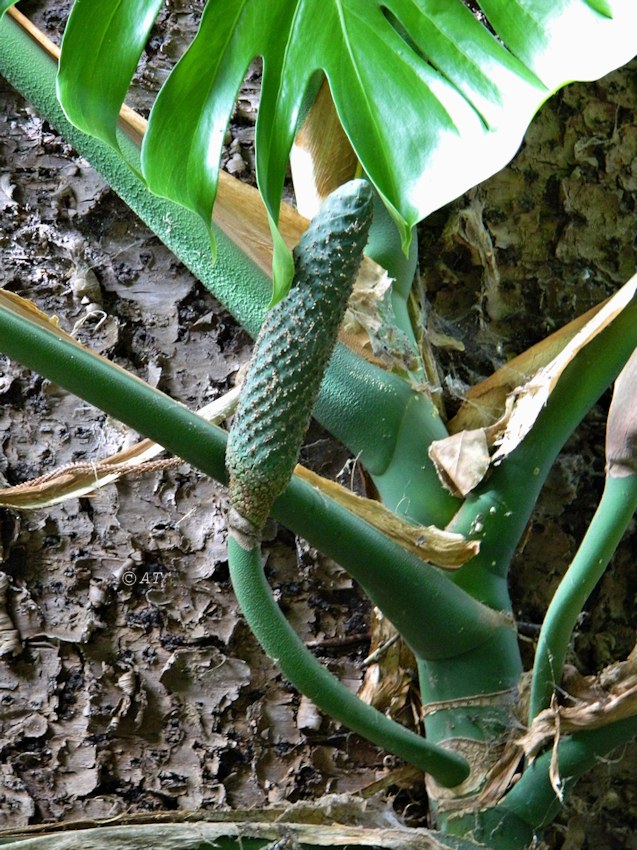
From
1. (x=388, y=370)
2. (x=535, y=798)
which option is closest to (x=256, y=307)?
(x=388, y=370)

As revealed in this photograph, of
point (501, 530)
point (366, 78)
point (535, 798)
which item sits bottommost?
point (535, 798)

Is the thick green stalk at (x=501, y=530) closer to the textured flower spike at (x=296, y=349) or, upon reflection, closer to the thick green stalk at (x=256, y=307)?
the thick green stalk at (x=256, y=307)

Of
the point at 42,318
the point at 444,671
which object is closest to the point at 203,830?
the point at 444,671

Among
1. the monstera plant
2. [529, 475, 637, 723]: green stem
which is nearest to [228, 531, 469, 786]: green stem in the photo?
the monstera plant

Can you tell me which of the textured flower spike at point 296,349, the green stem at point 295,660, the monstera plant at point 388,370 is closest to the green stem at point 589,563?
the monstera plant at point 388,370

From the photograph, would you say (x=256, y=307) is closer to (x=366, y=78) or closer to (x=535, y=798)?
(x=366, y=78)
